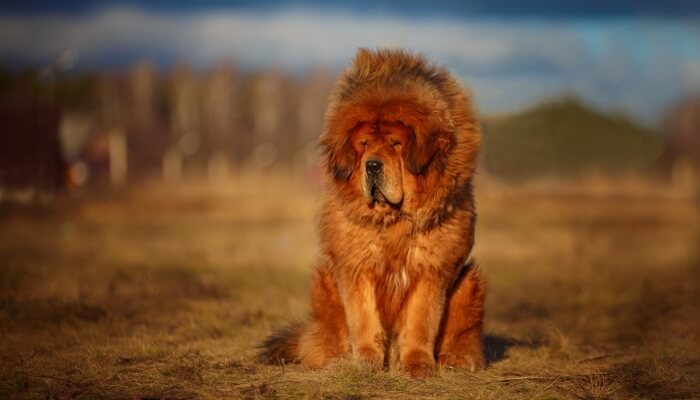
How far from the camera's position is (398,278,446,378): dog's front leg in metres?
6.20

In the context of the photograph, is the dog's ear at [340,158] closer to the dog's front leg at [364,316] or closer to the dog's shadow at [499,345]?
the dog's front leg at [364,316]

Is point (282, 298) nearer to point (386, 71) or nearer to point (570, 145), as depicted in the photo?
point (386, 71)

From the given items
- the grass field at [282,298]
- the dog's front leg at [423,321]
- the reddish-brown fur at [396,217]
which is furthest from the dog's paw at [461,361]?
the dog's front leg at [423,321]

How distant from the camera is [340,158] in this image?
6.17 m

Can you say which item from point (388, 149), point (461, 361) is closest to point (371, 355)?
point (461, 361)

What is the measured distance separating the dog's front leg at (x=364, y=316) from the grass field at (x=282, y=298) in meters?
0.30

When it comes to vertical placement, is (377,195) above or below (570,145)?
above

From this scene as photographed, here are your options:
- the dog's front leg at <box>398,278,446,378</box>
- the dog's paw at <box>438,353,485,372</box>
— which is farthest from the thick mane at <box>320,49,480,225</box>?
the dog's paw at <box>438,353,485,372</box>

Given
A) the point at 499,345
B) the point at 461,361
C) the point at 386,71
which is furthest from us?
the point at 499,345

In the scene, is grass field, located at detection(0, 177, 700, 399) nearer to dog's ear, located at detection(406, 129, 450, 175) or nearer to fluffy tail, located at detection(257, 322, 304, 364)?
fluffy tail, located at detection(257, 322, 304, 364)

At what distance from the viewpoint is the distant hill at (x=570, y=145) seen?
1702cm

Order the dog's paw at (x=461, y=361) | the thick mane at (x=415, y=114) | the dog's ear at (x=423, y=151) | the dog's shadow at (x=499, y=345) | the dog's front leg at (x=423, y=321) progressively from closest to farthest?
1. the dog's ear at (x=423, y=151)
2. the thick mane at (x=415, y=114)
3. the dog's front leg at (x=423, y=321)
4. the dog's paw at (x=461, y=361)
5. the dog's shadow at (x=499, y=345)

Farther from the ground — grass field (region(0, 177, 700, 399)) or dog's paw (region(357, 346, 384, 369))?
dog's paw (region(357, 346, 384, 369))

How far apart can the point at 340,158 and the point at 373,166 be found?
414mm
